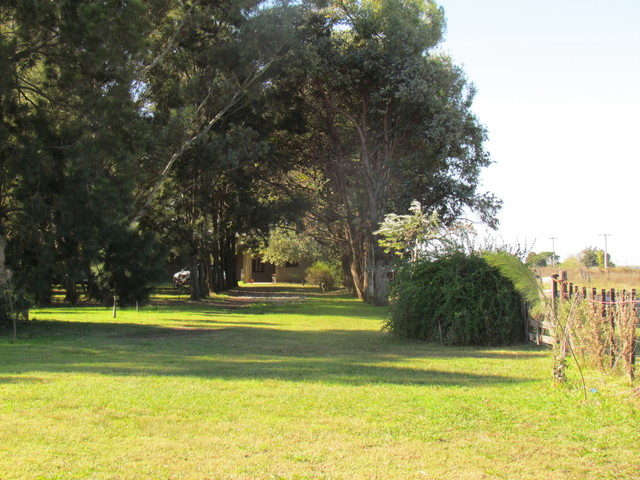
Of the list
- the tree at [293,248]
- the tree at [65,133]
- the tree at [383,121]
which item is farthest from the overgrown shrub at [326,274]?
the tree at [65,133]

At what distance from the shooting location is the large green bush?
45.9ft

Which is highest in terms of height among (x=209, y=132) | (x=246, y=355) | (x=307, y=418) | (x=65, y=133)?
(x=209, y=132)

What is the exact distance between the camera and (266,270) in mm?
76125

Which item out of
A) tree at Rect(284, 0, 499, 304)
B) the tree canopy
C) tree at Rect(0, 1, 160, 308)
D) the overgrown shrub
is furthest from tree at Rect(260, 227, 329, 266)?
tree at Rect(0, 1, 160, 308)

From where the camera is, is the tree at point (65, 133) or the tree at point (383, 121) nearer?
the tree at point (65, 133)

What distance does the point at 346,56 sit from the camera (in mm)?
27156

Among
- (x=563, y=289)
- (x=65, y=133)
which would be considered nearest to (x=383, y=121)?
(x=65, y=133)

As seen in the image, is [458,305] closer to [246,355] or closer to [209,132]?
[246,355]

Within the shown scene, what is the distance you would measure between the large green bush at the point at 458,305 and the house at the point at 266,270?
1907 inches

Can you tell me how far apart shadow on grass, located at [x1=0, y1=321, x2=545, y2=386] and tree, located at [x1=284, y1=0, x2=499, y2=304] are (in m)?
11.5

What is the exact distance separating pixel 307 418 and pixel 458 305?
27.0 ft

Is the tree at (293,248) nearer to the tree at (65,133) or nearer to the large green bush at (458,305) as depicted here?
the tree at (65,133)

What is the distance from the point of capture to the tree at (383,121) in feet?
88.0

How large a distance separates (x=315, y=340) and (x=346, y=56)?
1529cm
